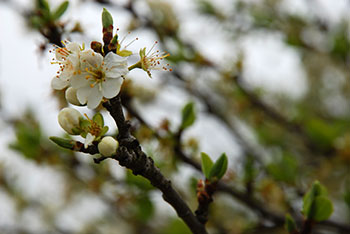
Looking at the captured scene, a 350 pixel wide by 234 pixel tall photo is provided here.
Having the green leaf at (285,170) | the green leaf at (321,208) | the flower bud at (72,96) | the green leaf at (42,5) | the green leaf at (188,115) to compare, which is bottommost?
the flower bud at (72,96)

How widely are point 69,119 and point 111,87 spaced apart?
89 millimetres

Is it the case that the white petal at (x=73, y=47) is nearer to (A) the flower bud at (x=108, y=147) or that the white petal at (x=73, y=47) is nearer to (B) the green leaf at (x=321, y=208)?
(A) the flower bud at (x=108, y=147)

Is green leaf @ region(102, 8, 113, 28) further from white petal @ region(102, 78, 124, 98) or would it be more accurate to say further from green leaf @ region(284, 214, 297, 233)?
green leaf @ region(284, 214, 297, 233)

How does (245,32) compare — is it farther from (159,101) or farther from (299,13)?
(159,101)

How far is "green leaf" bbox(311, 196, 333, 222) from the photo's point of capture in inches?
22.8

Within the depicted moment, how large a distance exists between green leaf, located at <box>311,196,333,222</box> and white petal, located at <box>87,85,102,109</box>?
0.39 metres

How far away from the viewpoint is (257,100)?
1.37 m

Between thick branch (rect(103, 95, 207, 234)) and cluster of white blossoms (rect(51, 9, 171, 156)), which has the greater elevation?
cluster of white blossoms (rect(51, 9, 171, 156))

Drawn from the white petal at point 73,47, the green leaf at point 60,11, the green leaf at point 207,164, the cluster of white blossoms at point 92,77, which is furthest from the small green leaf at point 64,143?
the green leaf at point 60,11

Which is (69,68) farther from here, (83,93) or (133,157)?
(133,157)

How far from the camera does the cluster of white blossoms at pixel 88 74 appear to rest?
1.48ft

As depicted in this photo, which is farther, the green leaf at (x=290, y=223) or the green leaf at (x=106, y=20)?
the green leaf at (x=290, y=223)

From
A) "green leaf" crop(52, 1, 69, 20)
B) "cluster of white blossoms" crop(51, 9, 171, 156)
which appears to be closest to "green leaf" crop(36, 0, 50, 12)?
"green leaf" crop(52, 1, 69, 20)

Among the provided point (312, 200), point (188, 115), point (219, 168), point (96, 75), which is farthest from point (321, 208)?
point (96, 75)
